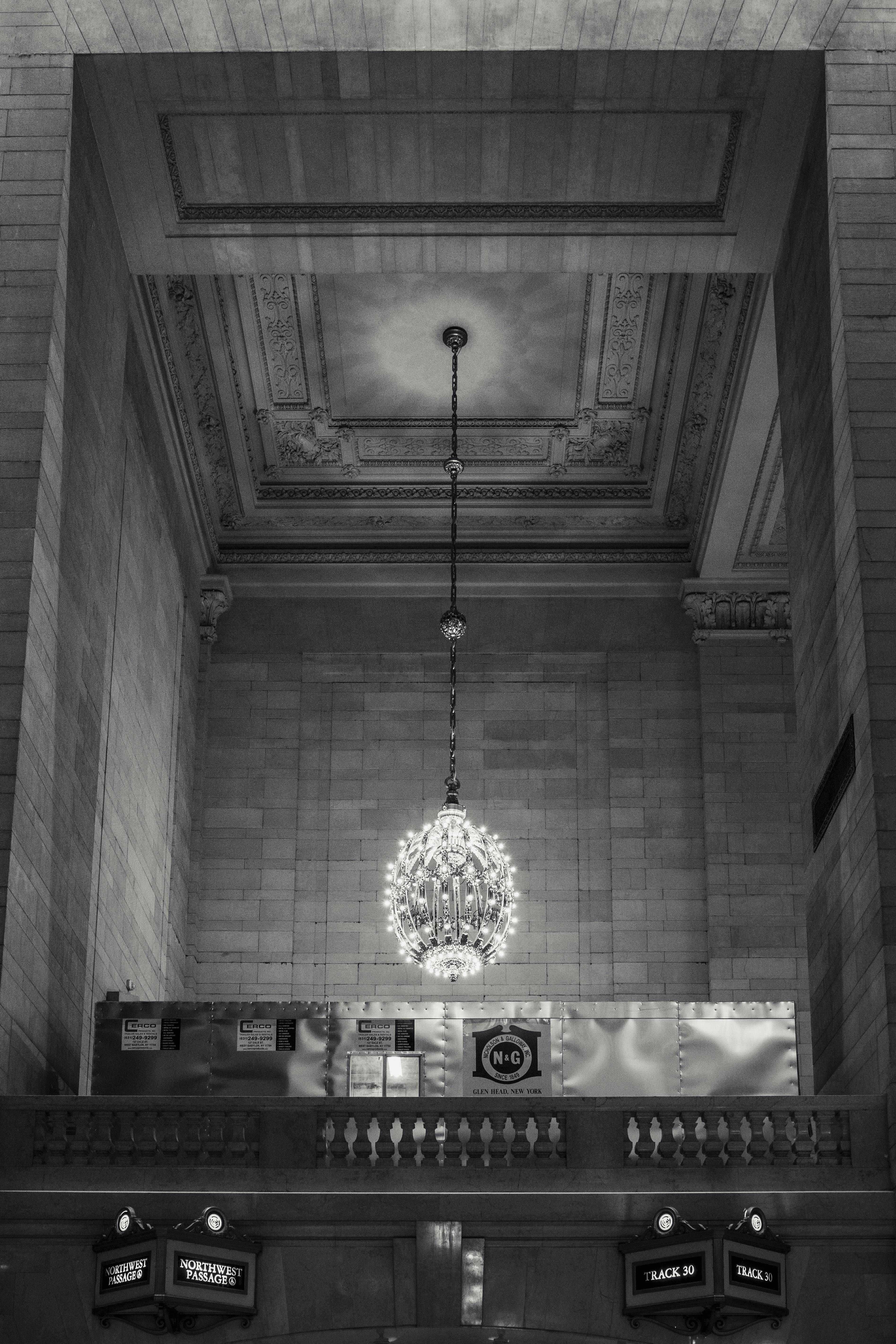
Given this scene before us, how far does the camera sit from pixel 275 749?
1692cm

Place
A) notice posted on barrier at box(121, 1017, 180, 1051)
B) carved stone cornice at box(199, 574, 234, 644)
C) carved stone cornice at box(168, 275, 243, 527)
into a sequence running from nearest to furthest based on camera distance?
notice posted on barrier at box(121, 1017, 180, 1051), carved stone cornice at box(168, 275, 243, 527), carved stone cornice at box(199, 574, 234, 644)

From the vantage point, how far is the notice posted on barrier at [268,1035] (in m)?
11.1

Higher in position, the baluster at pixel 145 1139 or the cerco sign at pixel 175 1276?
the baluster at pixel 145 1139

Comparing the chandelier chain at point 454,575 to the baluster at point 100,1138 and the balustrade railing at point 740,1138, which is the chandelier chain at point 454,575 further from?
the baluster at point 100,1138

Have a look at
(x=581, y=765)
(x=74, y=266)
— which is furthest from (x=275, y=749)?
(x=74, y=266)

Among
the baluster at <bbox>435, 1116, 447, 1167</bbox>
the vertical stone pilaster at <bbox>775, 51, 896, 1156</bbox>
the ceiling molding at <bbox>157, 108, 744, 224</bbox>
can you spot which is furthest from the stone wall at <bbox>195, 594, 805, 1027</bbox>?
the baluster at <bbox>435, 1116, 447, 1167</bbox>

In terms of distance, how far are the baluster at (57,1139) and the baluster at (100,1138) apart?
0.11 m

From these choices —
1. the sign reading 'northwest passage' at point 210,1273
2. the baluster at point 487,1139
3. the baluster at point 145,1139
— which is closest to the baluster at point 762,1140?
the baluster at point 487,1139

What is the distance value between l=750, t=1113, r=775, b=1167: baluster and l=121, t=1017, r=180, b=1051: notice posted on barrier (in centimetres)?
371

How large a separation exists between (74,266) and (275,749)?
6.69 metres

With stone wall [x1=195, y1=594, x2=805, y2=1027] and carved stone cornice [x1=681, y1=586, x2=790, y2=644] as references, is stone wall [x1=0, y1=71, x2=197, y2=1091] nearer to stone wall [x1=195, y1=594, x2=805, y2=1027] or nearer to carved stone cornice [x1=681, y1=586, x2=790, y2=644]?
stone wall [x1=195, y1=594, x2=805, y2=1027]

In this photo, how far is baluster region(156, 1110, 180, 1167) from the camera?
9.19m

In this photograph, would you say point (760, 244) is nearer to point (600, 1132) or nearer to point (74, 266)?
point (74, 266)

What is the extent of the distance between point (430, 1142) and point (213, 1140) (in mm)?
1070
